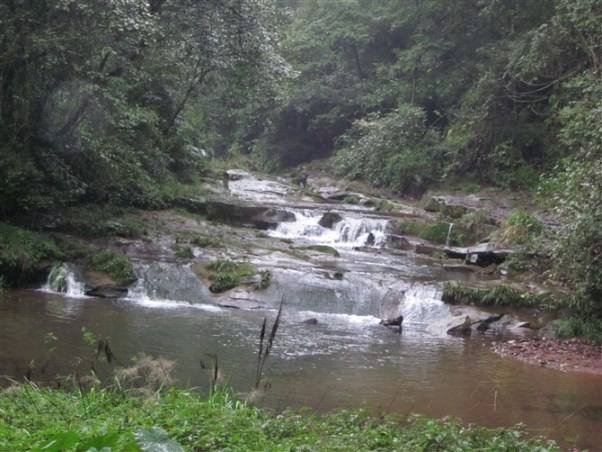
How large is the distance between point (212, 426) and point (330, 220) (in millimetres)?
16399

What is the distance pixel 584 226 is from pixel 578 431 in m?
4.48

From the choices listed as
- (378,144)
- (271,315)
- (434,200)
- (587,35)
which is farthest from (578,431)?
(378,144)

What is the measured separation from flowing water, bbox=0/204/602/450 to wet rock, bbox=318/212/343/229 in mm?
4553

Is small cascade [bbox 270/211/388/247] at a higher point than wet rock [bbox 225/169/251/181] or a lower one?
lower

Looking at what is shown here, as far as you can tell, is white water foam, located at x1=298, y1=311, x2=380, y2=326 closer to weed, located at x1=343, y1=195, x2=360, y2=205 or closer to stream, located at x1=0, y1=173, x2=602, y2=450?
stream, located at x1=0, y1=173, x2=602, y2=450

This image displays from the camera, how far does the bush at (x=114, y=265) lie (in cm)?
1442

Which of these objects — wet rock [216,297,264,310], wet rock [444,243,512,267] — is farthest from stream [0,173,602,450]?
wet rock [444,243,512,267]

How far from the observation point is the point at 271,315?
13.1 metres

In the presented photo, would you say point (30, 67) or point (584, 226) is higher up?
point (30, 67)

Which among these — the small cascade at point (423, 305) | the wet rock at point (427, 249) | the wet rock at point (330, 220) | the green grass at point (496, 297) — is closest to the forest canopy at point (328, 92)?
the green grass at point (496, 297)

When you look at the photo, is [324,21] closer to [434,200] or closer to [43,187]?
[434,200]

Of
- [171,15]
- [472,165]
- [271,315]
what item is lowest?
[271,315]

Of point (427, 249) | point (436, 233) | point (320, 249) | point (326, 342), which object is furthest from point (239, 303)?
point (436, 233)

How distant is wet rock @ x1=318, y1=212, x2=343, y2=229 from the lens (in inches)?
836
